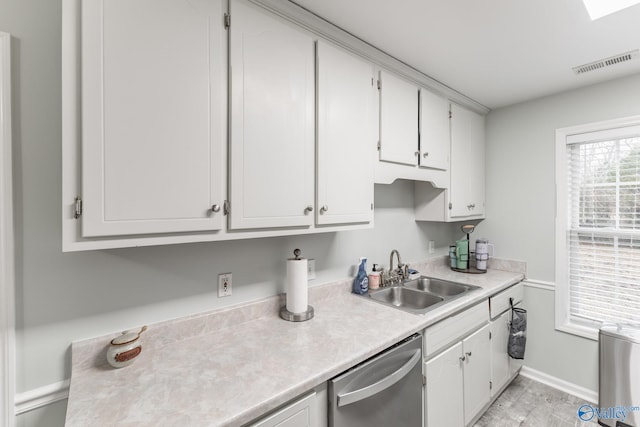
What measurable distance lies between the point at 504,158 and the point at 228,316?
2.83 m

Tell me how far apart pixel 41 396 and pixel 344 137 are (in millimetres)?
1647

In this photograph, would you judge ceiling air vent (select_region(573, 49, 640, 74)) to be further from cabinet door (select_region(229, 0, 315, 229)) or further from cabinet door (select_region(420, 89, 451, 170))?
cabinet door (select_region(229, 0, 315, 229))

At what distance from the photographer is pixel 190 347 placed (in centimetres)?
122

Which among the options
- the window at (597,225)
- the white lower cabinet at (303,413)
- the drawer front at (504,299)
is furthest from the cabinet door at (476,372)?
the white lower cabinet at (303,413)

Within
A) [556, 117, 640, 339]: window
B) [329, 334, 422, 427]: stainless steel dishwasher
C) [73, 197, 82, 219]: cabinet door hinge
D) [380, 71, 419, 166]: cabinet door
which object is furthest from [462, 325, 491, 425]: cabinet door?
[73, 197, 82, 219]: cabinet door hinge

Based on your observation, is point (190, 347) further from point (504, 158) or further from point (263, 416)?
point (504, 158)

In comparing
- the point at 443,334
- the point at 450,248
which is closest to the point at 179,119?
the point at 443,334

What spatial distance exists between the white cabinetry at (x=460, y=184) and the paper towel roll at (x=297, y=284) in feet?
4.73

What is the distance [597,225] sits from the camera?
2.26m

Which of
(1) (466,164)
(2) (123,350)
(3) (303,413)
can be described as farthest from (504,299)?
(2) (123,350)

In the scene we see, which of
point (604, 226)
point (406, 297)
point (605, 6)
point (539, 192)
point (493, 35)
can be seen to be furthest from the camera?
point (539, 192)

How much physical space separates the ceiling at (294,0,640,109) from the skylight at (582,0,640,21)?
1.1 inches

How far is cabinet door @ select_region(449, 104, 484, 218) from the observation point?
93.8 inches

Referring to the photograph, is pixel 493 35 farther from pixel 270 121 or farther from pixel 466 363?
pixel 466 363
